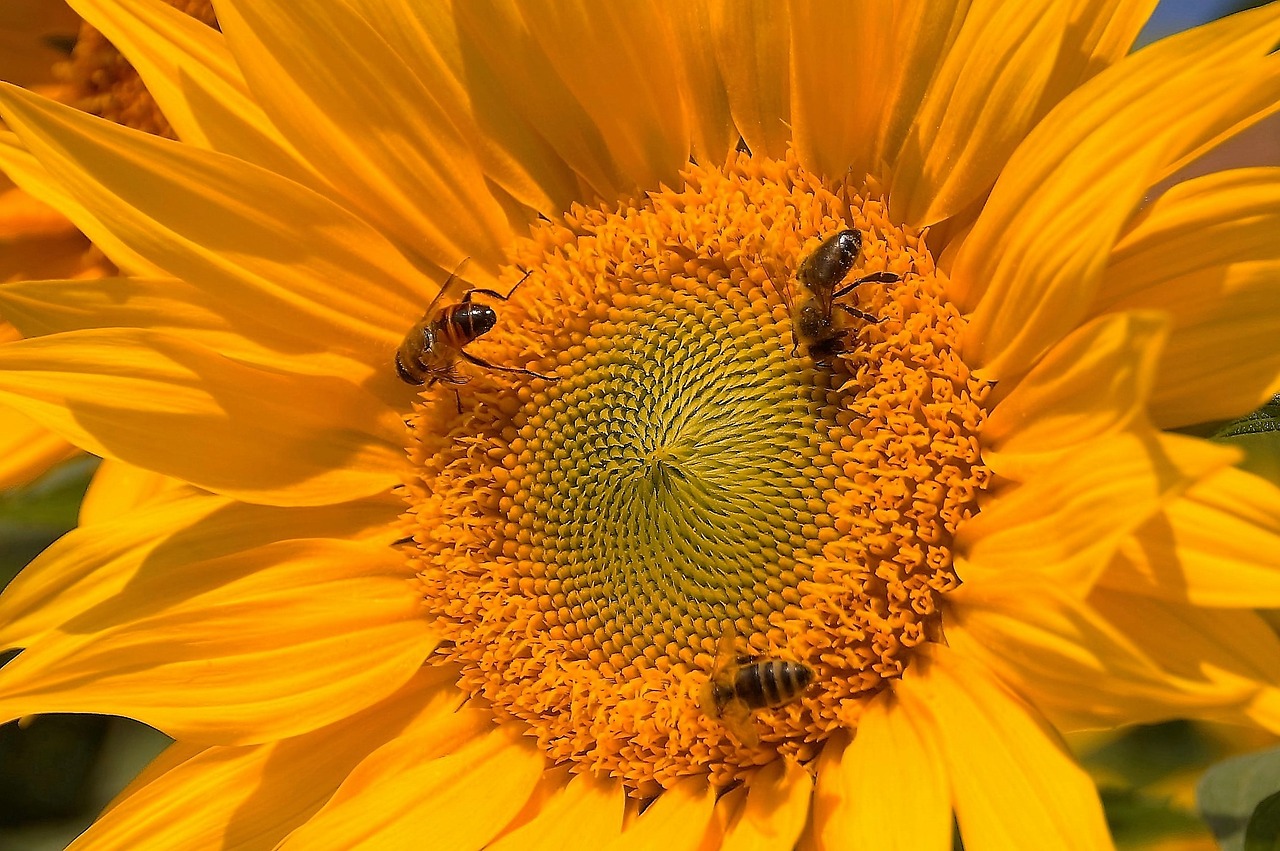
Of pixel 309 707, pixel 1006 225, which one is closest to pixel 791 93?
pixel 1006 225

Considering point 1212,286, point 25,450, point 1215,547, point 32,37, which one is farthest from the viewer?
point 32,37

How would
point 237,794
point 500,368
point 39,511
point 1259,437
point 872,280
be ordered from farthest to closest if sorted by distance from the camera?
point 39,511 < point 500,368 < point 237,794 < point 872,280 < point 1259,437

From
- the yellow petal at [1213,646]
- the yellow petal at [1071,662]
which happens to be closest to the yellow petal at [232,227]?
the yellow petal at [1071,662]

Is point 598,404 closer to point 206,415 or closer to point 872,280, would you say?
point 872,280

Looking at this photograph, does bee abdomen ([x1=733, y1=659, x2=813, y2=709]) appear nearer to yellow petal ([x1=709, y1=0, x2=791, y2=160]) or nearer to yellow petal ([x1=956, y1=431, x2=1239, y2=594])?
yellow petal ([x1=956, y1=431, x2=1239, y2=594])

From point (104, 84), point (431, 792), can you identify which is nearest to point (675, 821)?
point (431, 792)

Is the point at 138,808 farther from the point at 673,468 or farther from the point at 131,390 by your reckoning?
the point at 673,468

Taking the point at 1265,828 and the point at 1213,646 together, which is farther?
the point at 1265,828

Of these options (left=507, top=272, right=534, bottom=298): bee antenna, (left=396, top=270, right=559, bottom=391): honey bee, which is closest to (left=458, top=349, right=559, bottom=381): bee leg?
(left=396, top=270, right=559, bottom=391): honey bee
